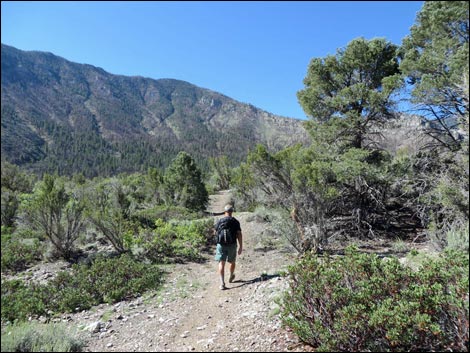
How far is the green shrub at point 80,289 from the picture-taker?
4.89 meters

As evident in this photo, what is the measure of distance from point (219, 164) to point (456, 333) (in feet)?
106

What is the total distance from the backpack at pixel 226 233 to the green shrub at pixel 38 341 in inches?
126

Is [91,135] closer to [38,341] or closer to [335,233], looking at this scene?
[335,233]

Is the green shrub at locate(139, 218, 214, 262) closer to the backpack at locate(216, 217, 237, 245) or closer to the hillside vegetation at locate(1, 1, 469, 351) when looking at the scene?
the hillside vegetation at locate(1, 1, 469, 351)

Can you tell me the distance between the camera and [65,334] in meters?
3.59

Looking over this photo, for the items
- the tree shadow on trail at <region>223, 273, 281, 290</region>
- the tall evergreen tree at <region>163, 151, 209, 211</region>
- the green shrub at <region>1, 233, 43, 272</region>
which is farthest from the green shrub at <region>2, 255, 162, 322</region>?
the tall evergreen tree at <region>163, 151, 209, 211</region>

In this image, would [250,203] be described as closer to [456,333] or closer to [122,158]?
[456,333]

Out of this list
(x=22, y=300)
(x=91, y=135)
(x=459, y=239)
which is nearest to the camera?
(x=459, y=239)

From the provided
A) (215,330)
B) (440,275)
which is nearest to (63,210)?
(215,330)

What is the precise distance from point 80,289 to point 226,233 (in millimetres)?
3035

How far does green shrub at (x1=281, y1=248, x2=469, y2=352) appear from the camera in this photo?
2.80 m

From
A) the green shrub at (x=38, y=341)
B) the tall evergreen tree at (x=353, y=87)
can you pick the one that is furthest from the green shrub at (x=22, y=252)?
the tall evergreen tree at (x=353, y=87)

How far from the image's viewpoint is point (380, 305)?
120 inches

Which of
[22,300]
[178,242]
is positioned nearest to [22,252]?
[22,300]
